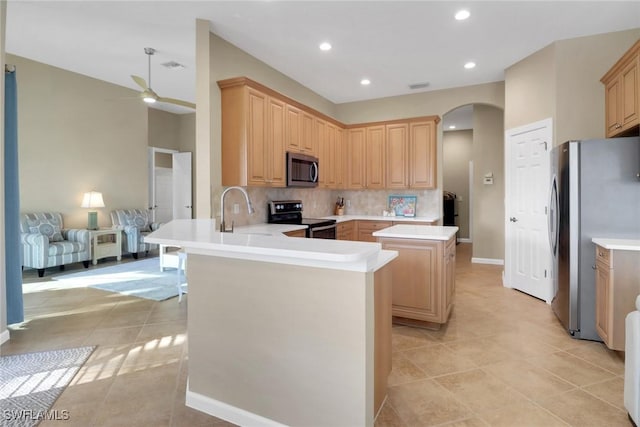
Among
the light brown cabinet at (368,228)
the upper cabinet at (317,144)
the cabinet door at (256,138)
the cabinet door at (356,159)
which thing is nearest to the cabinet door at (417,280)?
the cabinet door at (256,138)

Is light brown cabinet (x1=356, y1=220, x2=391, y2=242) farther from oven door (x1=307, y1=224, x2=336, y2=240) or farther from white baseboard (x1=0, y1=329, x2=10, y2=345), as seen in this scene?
white baseboard (x1=0, y1=329, x2=10, y2=345)

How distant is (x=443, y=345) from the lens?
9.37ft

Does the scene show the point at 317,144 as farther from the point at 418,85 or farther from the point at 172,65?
the point at 172,65

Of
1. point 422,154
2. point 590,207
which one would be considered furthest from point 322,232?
point 590,207

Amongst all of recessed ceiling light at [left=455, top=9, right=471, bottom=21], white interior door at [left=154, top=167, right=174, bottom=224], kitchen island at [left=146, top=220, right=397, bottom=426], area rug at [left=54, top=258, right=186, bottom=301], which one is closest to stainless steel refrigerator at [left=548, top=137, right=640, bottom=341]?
recessed ceiling light at [left=455, top=9, right=471, bottom=21]

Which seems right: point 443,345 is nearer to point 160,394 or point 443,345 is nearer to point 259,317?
point 259,317

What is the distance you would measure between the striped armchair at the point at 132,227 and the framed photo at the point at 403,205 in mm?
4725

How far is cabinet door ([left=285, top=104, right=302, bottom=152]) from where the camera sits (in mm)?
4324

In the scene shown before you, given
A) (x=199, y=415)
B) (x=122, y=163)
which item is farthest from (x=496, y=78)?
(x=122, y=163)

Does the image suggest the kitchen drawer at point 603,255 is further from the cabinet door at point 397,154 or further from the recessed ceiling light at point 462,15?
the cabinet door at point 397,154

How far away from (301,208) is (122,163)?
4.30 meters

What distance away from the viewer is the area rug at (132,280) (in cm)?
434

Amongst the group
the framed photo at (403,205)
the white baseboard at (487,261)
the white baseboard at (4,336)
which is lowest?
the white baseboard at (4,336)

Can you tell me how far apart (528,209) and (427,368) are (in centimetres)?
294
